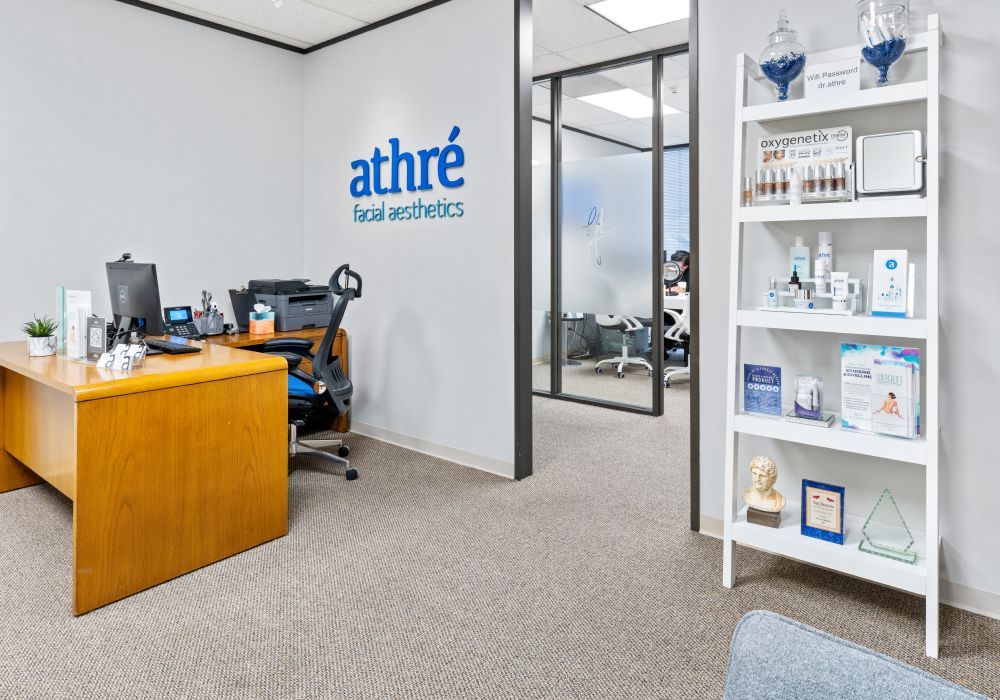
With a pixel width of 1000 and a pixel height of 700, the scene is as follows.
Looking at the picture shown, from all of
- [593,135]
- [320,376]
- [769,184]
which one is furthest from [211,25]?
[769,184]

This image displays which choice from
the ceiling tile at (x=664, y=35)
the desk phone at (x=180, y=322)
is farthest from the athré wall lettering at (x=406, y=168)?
the ceiling tile at (x=664, y=35)

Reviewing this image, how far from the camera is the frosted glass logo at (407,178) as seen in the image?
3713 millimetres

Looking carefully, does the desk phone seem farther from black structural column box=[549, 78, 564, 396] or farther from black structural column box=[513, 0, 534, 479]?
black structural column box=[549, 78, 564, 396]

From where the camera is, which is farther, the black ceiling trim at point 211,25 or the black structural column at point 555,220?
the black structural column at point 555,220

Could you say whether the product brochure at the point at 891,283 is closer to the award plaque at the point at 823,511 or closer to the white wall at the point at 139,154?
the award plaque at the point at 823,511

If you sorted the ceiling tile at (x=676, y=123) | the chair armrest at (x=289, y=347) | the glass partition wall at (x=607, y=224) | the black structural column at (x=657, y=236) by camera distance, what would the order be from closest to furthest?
the chair armrest at (x=289, y=347) → the black structural column at (x=657, y=236) → the glass partition wall at (x=607, y=224) → the ceiling tile at (x=676, y=123)

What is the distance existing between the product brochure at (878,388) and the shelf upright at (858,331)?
0.16ft

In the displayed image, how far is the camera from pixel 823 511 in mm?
2217

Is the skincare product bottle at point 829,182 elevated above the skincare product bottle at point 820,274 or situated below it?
above

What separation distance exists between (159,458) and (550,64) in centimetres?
405

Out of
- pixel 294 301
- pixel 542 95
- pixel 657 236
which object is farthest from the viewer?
pixel 542 95

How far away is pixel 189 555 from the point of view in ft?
7.98

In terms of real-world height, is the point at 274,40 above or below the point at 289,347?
above

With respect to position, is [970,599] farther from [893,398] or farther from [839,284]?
[839,284]
